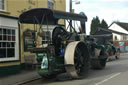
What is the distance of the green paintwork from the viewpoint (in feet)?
31.1

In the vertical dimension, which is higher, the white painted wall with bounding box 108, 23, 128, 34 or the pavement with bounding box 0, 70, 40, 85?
the white painted wall with bounding box 108, 23, 128, 34

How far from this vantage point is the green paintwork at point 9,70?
9.48 m

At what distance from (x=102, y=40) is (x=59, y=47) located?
23.8ft

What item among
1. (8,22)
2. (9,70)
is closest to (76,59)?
(9,70)

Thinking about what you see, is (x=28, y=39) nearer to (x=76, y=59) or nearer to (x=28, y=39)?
(x=28, y=39)

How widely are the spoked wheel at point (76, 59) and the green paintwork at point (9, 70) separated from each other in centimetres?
389

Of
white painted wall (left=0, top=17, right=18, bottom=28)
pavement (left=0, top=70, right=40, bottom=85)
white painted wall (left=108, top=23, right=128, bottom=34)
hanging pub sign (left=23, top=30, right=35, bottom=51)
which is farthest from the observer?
white painted wall (left=108, top=23, right=128, bottom=34)

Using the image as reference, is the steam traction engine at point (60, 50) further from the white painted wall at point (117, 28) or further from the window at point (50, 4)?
the white painted wall at point (117, 28)

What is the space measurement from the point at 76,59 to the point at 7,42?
4.34 m


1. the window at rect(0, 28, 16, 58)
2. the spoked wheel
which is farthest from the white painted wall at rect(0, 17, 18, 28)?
the spoked wheel

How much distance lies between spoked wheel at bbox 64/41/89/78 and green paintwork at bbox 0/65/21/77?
389 cm

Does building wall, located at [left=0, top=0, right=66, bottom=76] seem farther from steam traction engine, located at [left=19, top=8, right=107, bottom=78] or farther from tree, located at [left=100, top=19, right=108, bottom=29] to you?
tree, located at [left=100, top=19, right=108, bottom=29]

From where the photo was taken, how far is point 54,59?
24.5 ft

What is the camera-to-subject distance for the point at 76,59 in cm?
816
